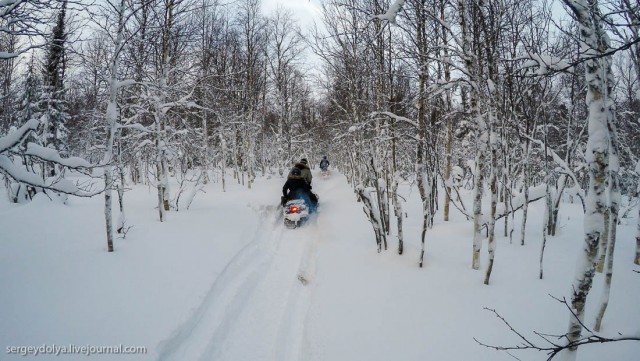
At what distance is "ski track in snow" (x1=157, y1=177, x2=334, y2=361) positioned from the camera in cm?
393

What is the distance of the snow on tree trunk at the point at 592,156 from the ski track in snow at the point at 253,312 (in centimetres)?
311

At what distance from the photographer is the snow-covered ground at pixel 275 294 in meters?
3.65

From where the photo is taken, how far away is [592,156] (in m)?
2.63

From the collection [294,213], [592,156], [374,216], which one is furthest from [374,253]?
[592,156]

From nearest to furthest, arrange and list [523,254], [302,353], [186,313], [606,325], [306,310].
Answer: [606,325], [302,353], [186,313], [306,310], [523,254]

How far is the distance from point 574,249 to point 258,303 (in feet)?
21.6

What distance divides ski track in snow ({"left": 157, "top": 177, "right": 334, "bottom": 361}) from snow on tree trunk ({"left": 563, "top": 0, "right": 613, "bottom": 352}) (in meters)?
3.11

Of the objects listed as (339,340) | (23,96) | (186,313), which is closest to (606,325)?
(339,340)

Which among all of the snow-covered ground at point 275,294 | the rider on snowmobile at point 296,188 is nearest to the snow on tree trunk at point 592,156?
the snow-covered ground at point 275,294

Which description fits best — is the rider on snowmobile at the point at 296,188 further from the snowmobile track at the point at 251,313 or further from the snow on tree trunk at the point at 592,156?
the snow on tree trunk at the point at 592,156

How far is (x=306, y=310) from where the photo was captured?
16.4 ft

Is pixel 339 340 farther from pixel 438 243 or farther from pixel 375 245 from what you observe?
pixel 438 243

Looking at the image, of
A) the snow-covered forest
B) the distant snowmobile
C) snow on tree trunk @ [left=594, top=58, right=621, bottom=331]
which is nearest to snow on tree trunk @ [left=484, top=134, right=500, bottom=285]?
the snow-covered forest

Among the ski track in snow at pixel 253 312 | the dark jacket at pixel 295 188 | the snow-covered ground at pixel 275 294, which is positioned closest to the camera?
the snow-covered ground at pixel 275 294
